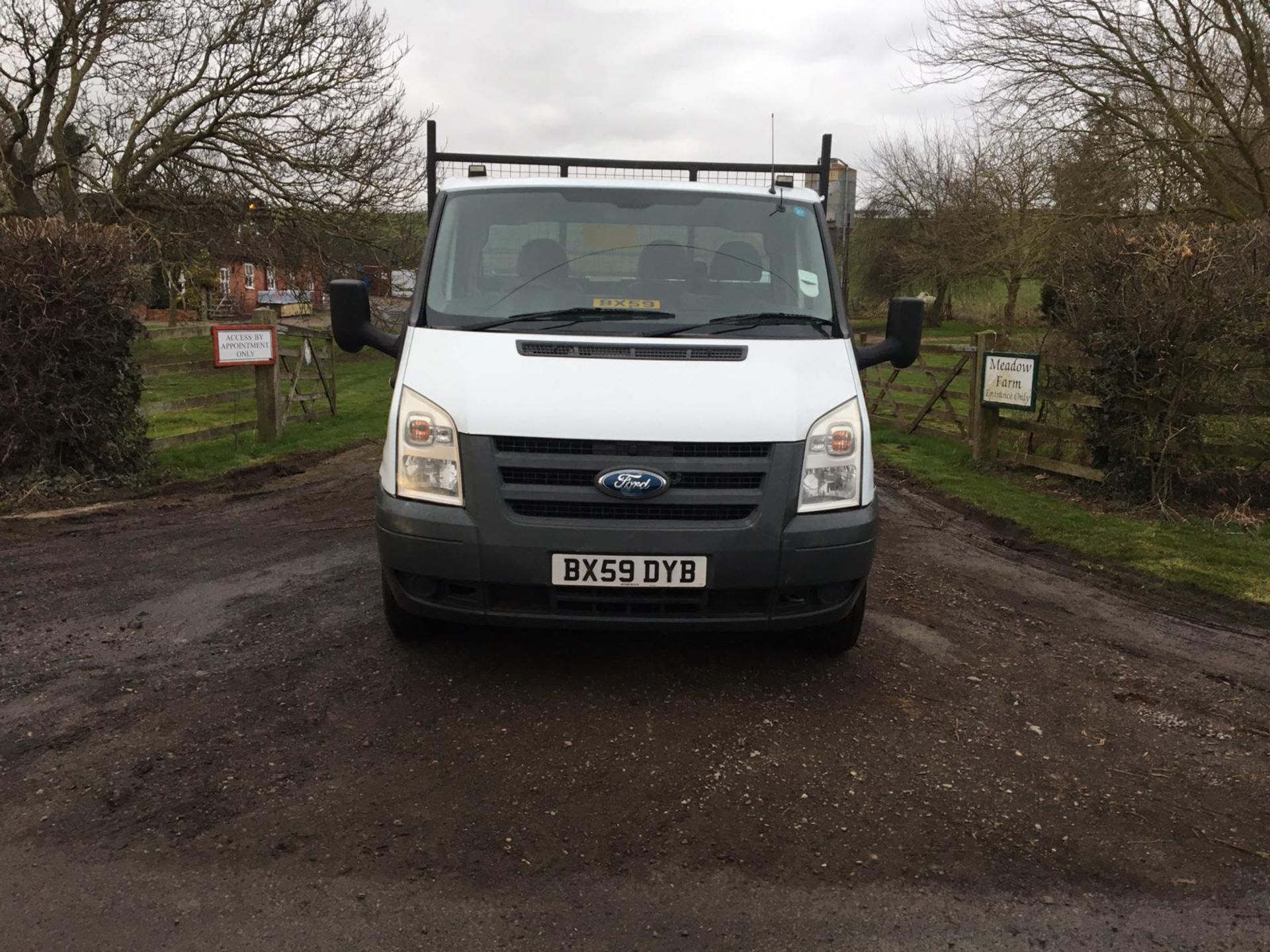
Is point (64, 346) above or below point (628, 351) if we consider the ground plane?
below

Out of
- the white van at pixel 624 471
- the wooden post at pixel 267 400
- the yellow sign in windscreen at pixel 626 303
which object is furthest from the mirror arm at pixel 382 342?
the wooden post at pixel 267 400

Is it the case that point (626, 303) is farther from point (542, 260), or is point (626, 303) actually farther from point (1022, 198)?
point (1022, 198)

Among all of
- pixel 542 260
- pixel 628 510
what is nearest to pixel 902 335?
pixel 542 260

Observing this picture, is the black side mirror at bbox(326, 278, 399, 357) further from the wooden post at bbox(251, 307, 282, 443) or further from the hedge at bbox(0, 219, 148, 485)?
the wooden post at bbox(251, 307, 282, 443)

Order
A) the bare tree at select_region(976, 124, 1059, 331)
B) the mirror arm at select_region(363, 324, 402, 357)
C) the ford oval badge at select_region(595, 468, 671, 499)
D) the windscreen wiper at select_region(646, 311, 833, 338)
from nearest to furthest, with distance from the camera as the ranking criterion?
1. the ford oval badge at select_region(595, 468, 671, 499)
2. the windscreen wiper at select_region(646, 311, 833, 338)
3. the mirror arm at select_region(363, 324, 402, 357)
4. the bare tree at select_region(976, 124, 1059, 331)

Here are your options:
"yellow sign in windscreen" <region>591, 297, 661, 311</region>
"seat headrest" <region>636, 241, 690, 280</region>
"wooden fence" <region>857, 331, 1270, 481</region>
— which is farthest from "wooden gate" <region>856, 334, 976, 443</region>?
"yellow sign in windscreen" <region>591, 297, 661, 311</region>

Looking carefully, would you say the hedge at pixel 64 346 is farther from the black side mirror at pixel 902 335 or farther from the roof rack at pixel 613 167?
the black side mirror at pixel 902 335

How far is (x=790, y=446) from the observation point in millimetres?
4148

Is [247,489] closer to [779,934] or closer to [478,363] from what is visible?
[478,363]

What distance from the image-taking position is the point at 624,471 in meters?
4.05

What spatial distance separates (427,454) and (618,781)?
1626mm

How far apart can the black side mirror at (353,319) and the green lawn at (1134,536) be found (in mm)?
5493

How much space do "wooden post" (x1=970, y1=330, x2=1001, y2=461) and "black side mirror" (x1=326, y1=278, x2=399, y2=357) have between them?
8200 millimetres

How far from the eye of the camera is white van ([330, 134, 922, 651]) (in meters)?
4.06
